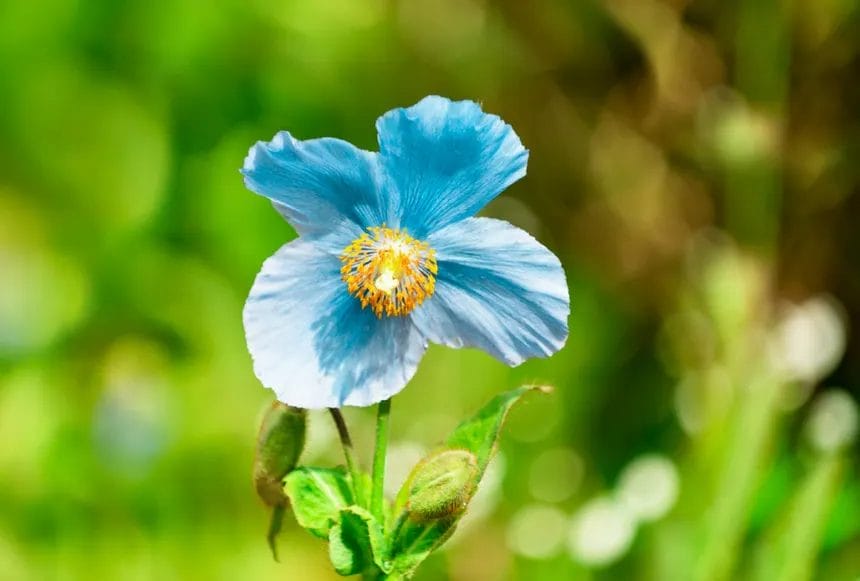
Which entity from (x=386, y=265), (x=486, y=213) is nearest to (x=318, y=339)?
(x=386, y=265)

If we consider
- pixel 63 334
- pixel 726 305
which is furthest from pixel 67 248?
pixel 726 305

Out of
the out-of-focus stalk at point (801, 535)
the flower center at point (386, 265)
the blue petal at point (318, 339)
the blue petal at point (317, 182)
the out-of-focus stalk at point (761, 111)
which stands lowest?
the out-of-focus stalk at point (801, 535)

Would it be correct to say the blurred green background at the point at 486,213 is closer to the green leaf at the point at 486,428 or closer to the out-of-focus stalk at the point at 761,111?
the out-of-focus stalk at the point at 761,111

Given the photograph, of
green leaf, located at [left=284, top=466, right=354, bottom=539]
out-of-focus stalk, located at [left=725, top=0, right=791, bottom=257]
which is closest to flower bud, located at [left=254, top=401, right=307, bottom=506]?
green leaf, located at [left=284, top=466, right=354, bottom=539]

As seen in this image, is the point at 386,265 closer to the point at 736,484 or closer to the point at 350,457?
the point at 350,457

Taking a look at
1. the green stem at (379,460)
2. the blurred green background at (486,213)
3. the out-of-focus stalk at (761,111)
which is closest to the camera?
the green stem at (379,460)

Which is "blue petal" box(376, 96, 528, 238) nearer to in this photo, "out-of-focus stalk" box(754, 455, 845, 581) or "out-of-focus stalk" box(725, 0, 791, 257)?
A: "out-of-focus stalk" box(754, 455, 845, 581)

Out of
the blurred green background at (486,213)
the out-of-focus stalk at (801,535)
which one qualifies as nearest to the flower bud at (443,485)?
the out-of-focus stalk at (801,535)
